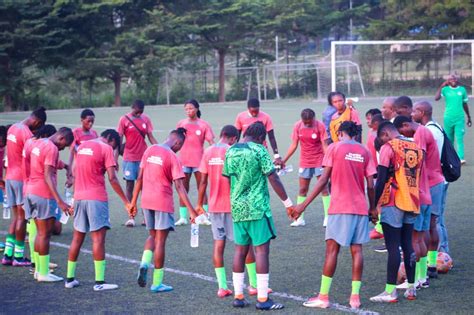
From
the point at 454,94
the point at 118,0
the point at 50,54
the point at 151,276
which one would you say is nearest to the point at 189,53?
the point at 118,0

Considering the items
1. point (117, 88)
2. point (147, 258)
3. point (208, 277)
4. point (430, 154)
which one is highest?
point (117, 88)

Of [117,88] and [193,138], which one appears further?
[117,88]

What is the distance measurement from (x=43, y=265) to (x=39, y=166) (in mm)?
1182

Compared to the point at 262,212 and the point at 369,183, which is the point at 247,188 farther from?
the point at 369,183

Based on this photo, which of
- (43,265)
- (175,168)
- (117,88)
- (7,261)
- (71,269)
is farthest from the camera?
(117,88)

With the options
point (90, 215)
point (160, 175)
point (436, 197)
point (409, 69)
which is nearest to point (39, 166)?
point (90, 215)

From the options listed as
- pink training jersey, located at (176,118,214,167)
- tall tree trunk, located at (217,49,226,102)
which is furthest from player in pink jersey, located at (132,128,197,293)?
tall tree trunk, located at (217,49,226,102)

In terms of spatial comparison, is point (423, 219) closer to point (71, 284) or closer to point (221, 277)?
point (221, 277)

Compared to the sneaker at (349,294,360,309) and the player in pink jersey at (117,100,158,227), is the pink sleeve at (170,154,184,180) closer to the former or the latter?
the sneaker at (349,294,360,309)

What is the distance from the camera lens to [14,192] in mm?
10914

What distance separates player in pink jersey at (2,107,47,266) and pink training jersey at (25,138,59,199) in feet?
3.02

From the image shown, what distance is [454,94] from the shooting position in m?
18.8

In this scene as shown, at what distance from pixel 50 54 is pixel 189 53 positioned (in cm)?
857

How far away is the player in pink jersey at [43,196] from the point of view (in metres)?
9.62
